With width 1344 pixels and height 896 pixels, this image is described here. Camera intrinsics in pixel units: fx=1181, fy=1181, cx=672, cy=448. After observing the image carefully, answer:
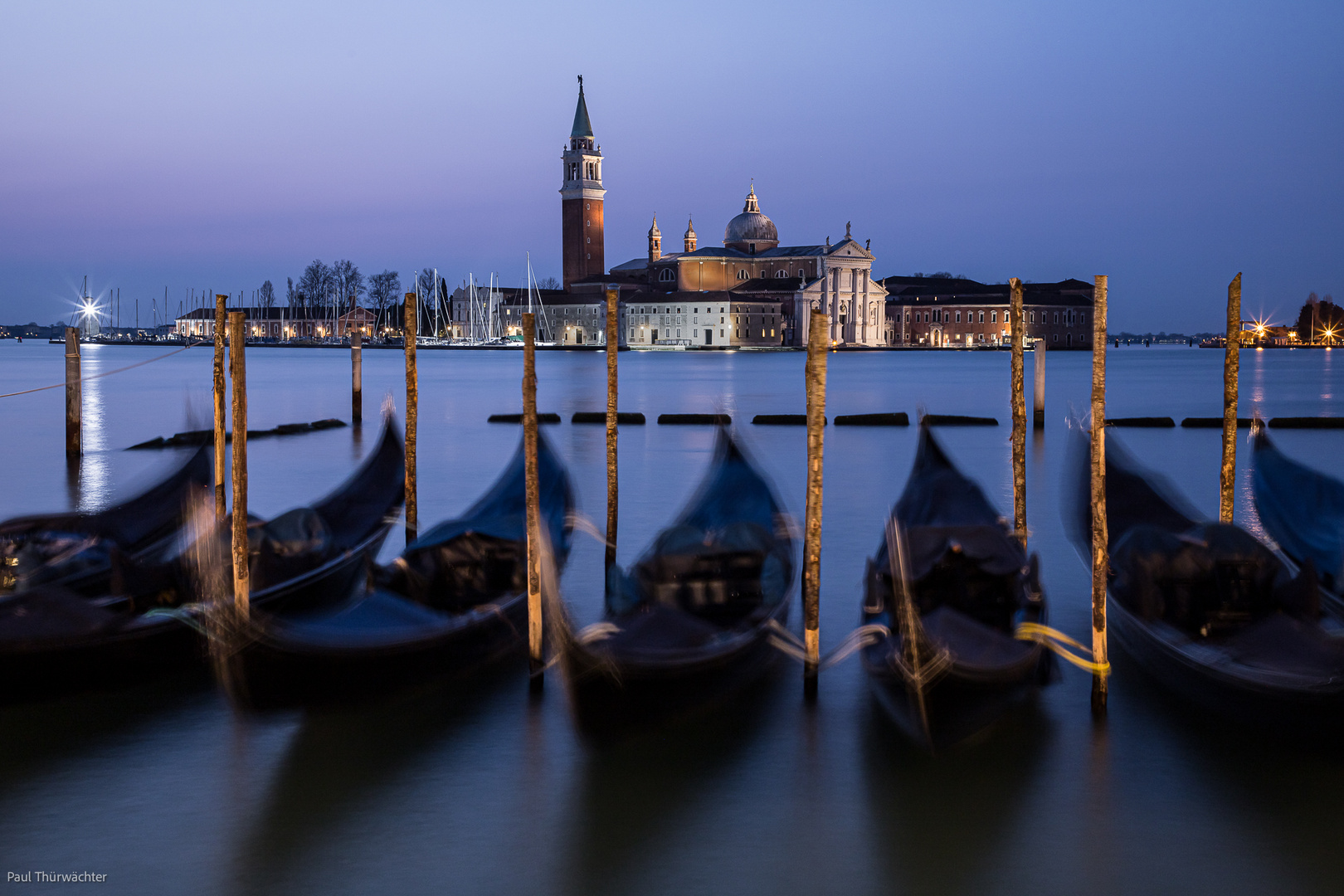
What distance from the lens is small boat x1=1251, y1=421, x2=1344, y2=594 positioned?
605cm

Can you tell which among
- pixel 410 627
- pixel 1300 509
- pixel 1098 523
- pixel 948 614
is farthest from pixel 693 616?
pixel 1300 509

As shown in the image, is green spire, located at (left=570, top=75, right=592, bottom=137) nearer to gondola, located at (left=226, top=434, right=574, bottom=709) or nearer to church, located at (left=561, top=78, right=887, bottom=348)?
church, located at (left=561, top=78, right=887, bottom=348)

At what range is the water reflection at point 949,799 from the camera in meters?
3.62

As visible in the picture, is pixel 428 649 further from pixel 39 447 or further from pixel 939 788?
pixel 39 447

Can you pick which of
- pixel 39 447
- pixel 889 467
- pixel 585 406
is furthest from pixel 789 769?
pixel 585 406

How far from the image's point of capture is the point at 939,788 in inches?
161

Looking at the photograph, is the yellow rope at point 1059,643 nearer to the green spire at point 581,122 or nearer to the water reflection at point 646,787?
the water reflection at point 646,787

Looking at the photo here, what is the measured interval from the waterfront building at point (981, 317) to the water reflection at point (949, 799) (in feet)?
231

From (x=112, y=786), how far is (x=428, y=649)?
1.22m

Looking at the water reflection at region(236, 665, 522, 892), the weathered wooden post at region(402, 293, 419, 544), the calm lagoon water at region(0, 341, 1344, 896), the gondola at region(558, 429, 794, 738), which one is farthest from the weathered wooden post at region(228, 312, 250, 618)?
the gondola at region(558, 429, 794, 738)

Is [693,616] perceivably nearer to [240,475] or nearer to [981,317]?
[240,475]

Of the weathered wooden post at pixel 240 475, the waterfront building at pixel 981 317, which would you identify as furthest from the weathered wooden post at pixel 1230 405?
the waterfront building at pixel 981 317

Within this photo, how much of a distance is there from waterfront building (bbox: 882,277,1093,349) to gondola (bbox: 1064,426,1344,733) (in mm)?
69137

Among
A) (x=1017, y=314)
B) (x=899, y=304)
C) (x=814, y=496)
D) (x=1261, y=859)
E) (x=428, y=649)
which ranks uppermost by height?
(x=899, y=304)
